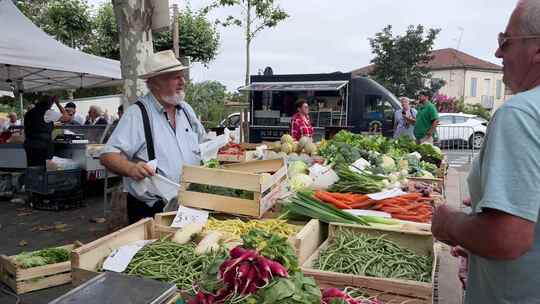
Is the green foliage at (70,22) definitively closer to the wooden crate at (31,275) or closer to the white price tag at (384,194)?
the wooden crate at (31,275)

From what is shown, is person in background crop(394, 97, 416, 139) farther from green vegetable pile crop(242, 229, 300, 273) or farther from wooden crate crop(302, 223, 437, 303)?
green vegetable pile crop(242, 229, 300, 273)

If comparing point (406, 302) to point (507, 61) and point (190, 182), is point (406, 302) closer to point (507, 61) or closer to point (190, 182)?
point (507, 61)

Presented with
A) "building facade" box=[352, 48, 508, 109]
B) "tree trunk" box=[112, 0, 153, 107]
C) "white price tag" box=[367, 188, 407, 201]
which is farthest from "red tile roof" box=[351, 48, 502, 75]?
"white price tag" box=[367, 188, 407, 201]

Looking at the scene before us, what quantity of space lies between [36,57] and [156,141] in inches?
253

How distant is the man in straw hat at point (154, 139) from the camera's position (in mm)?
3139

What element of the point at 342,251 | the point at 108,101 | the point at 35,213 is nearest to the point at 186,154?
the point at 342,251

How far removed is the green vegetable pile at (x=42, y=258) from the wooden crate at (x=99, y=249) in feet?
5.88

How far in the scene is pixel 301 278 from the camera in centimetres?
157

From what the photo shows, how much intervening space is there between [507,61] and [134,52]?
4.84m

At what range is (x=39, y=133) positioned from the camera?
8.52m

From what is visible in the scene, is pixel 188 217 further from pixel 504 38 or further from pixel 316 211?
pixel 504 38

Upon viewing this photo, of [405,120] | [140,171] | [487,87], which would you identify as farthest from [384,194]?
[487,87]

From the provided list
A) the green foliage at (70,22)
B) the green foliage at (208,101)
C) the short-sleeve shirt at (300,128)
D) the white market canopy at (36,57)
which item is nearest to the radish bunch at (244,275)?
the white market canopy at (36,57)

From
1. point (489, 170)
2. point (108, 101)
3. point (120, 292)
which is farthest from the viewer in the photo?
point (108, 101)
